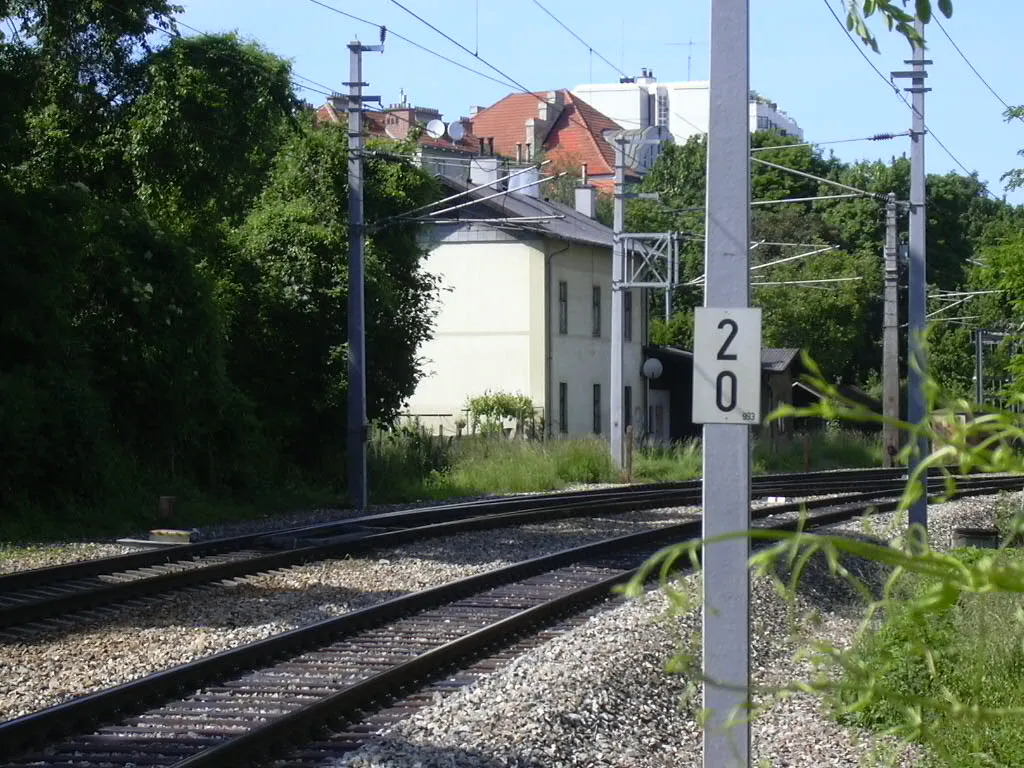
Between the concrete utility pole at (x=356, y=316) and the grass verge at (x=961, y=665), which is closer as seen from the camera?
the grass verge at (x=961, y=665)

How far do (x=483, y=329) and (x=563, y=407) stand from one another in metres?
3.62

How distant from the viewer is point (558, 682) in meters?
8.57

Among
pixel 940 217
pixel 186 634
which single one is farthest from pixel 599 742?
pixel 940 217

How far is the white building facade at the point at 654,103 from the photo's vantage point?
11662cm

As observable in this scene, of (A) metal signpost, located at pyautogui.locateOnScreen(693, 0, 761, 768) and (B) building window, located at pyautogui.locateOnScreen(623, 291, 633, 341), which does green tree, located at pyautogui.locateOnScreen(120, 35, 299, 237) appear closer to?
(A) metal signpost, located at pyautogui.locateOnScreen(693, 0, 761, 768)

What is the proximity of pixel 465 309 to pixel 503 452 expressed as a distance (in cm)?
1423

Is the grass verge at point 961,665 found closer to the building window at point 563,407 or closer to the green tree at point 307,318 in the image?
the green tree at point 307,318

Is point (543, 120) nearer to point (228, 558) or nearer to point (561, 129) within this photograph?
point (561, 129)

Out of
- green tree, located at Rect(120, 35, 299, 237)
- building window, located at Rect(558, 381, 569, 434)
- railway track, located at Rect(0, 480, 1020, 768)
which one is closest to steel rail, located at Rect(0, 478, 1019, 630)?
railway track, located at Rect(0, 480, 1020, 768)

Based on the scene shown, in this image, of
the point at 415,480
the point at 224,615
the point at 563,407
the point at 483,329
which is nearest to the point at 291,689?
the point at 224,615

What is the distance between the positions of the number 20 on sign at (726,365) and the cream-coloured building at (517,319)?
34.6 meters

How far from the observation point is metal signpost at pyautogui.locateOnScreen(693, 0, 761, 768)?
684 centimetres

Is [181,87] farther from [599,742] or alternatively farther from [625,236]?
[599,742]

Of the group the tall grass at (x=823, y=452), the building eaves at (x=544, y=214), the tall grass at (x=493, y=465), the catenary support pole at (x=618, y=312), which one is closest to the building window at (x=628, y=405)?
the tall grass at (x=823, y=452)
